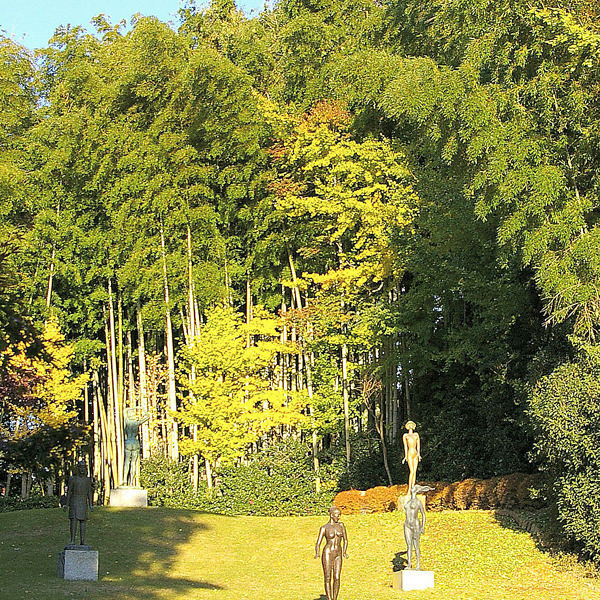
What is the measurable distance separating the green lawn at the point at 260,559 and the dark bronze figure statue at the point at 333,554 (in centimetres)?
182

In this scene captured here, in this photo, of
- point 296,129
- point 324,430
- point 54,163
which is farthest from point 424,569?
point 54,163

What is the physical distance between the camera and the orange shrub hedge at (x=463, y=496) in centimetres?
1653

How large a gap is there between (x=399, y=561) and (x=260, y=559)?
2.61 metres

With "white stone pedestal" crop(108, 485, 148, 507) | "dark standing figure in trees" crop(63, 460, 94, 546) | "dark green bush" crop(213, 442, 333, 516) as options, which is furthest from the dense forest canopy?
"dark standing figure in trees" crop(63, 460, 94, 546)

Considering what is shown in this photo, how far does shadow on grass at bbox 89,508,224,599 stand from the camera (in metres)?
13.4

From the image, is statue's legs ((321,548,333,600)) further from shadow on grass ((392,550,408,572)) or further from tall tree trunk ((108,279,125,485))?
tall tree trunk ((108,279,125,485))

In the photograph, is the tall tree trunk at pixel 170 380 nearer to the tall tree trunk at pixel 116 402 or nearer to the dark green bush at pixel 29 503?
the tall tree trunk at pixel 116 402

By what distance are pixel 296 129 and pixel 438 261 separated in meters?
5.58

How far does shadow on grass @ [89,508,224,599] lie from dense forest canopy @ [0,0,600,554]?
352 centimetres

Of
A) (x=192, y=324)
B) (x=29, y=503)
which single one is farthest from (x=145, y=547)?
(x=192, y=324)

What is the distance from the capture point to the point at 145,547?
16.3m

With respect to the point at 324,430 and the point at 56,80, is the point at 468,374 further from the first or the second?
the point at 56,80

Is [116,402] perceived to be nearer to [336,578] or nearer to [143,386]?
[143,386]

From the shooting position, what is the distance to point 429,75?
17609mm
